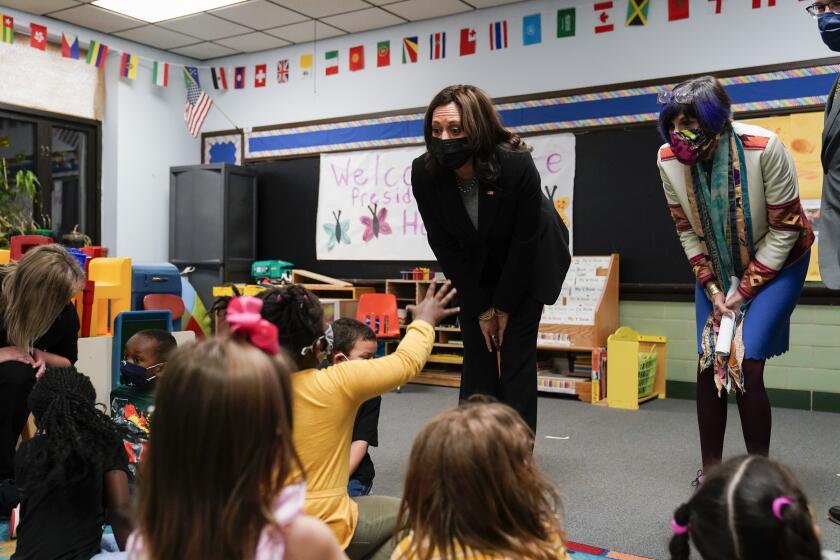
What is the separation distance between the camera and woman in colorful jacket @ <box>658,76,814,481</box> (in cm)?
A: 212

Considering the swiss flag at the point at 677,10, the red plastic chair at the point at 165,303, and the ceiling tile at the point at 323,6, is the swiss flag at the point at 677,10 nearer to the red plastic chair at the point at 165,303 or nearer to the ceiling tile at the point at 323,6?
the ceiling tile at the point at 323,6

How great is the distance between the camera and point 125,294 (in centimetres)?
315

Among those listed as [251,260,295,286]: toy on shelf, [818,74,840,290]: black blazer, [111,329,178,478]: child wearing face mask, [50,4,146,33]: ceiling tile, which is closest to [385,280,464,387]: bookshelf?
[251,260,295,286]: toy on shelf

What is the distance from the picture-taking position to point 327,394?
1.38m

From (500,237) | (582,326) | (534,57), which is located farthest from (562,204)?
(500,237)

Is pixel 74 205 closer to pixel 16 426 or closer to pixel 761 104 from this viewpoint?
pixel 16 426

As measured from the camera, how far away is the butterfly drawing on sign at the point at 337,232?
586cm

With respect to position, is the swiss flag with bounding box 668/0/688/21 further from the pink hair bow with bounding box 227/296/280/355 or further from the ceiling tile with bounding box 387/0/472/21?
the pink hair bow with bounding box 227/296/280/355

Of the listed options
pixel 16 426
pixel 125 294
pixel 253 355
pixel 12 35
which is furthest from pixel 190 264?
pixel 253 355

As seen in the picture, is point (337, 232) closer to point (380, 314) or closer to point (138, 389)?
point (380, 314)

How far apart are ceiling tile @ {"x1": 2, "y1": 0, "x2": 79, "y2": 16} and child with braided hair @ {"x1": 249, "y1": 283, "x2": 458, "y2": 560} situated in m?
4.74

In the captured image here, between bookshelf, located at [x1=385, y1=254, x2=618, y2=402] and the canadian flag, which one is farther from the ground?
the canadian flag

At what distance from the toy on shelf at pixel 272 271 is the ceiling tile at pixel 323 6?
73.9 inches

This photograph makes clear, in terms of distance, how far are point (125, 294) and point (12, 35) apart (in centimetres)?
315
